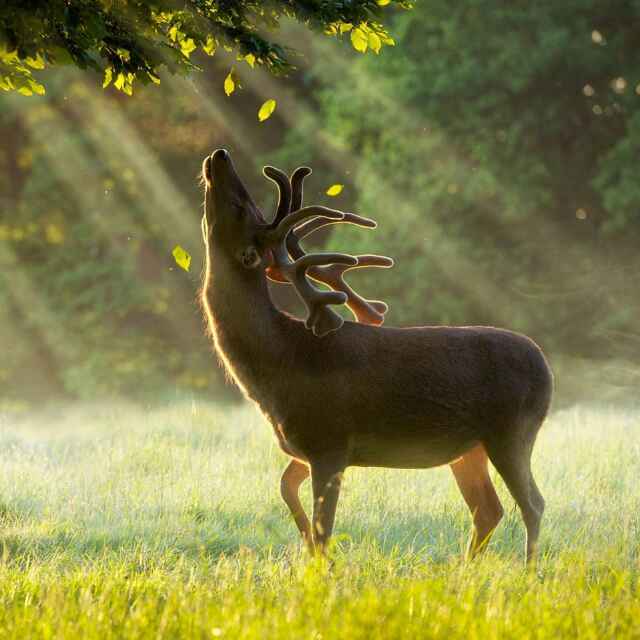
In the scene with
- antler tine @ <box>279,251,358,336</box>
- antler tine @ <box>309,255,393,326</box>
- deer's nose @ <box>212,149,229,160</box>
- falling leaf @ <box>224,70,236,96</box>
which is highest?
falling leaf @ <box>224,70,236,96</box>

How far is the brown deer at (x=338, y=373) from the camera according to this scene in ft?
19.5

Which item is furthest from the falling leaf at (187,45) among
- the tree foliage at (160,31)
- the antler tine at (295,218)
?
the antler tine at (295,218)

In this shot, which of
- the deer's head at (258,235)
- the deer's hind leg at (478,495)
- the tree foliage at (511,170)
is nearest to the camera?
the deer's head at (258,235)

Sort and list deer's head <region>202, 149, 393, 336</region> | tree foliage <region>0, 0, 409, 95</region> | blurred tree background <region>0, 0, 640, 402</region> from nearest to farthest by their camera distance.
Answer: tree foliage <region>0, 0, 409, 95</region>
deer's head <region>202, 149, 393, 336</region>
blurred tree background <region>0, 0, 640, 402</region>

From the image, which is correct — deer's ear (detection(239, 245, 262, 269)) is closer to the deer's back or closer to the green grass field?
the deer's back

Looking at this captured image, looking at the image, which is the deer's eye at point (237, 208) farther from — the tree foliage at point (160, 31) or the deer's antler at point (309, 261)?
the tree foliage at point (160, 31)

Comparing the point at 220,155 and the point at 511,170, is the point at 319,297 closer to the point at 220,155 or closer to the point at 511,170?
the point at 220,155

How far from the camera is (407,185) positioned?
1939 cm

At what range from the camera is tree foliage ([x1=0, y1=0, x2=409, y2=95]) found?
577 centimetres

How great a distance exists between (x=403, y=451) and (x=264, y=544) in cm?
156

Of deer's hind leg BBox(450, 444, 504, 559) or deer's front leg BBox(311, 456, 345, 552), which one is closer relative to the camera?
deer's front leg BBox(311, 456, 345, 552)

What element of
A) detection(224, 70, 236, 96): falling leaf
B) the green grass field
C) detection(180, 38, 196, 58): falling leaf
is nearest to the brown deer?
detection(224, 70, 236, 96): falling leaf

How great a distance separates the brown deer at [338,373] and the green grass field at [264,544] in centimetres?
58

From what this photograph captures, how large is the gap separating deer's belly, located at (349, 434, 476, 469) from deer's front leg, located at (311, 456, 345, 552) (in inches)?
7.4
